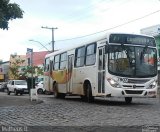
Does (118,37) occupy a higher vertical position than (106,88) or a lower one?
higher

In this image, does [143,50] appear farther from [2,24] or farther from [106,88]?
[2,24]

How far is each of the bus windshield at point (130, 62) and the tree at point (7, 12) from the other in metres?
4.61

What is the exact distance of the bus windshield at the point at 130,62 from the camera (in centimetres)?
2059

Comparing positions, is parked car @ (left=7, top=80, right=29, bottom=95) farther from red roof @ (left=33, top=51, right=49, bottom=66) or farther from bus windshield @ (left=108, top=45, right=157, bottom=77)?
red roof @ (left=33, top=51, right=49, bottom=66)

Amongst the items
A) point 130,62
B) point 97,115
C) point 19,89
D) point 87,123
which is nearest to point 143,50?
point 130,62

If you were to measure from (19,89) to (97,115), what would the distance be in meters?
30.1

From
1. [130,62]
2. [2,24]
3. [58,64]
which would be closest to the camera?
[2,24]

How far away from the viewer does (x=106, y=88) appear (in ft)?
67.5

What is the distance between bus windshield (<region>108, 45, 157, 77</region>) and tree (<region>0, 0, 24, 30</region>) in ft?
15.1

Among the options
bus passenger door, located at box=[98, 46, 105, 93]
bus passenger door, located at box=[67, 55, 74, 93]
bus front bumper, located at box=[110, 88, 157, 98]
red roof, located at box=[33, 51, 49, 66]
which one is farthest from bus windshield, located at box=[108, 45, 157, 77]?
red roof, located at box=[33, 51, 49, 66]

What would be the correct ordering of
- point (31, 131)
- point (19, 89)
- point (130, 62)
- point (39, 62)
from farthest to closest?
1. point (39, 62)
2. point (19, 89)
3. point (130, 62)
4. point (31, 131)

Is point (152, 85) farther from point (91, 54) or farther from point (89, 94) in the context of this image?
point (91, 54)

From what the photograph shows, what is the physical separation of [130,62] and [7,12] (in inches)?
241

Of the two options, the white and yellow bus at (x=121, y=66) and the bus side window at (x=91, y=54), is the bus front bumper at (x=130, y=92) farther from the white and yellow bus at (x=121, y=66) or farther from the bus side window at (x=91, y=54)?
the bus side window at (x=91, y=54)
